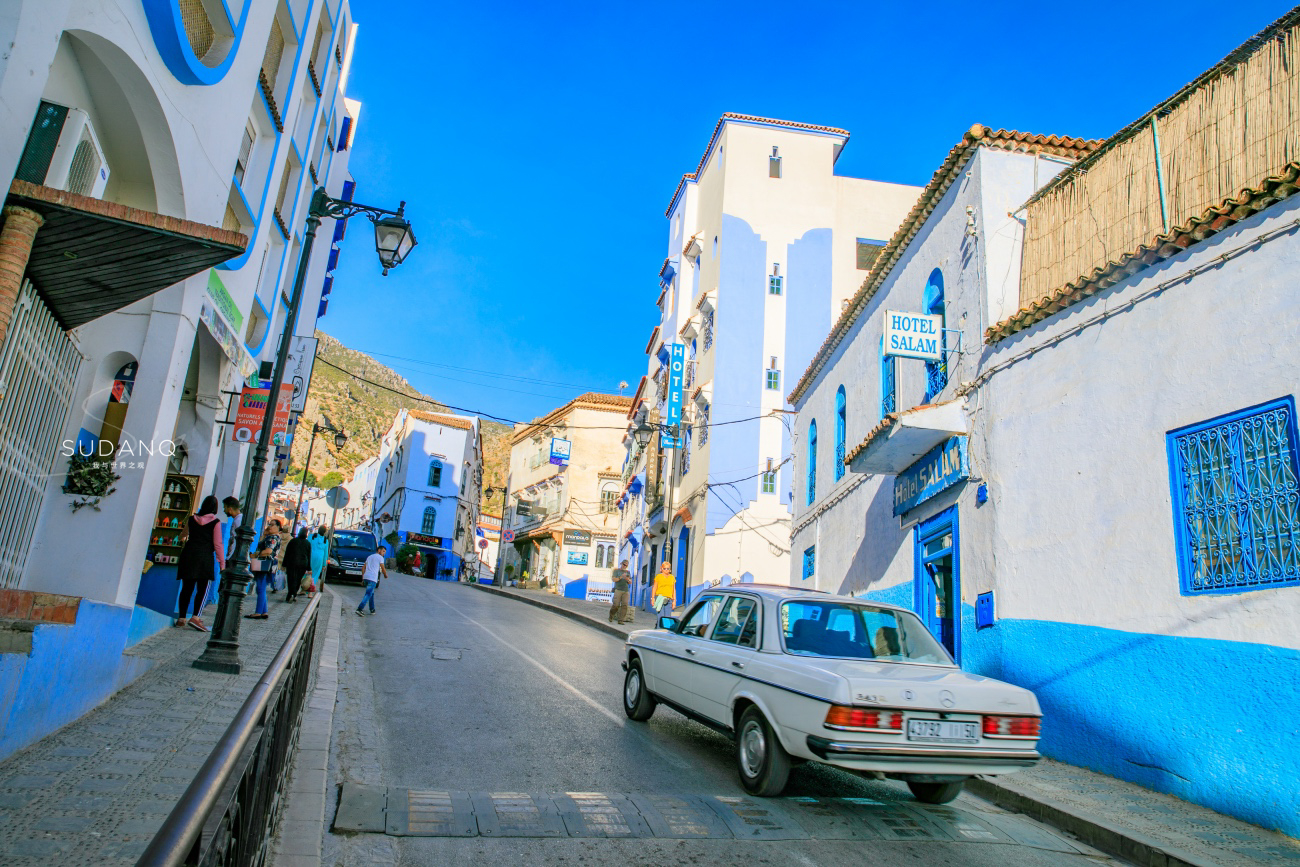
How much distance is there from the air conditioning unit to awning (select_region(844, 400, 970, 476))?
8.63m

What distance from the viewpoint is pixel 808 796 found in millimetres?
6164

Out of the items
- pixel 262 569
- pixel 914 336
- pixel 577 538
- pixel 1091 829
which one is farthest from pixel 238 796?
pixel 577 538

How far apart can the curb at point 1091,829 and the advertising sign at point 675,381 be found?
24.5m

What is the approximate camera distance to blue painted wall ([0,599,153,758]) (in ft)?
15.4

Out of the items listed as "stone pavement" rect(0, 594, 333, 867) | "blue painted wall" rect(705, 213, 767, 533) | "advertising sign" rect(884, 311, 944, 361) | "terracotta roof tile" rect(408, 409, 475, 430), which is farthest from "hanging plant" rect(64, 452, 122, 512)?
"terracotta roof tile" rect(408, 409, 475, 430)

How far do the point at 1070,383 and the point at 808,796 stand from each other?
5.14 meters

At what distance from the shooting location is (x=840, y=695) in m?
5.32

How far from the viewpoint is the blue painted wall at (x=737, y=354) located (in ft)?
92.8

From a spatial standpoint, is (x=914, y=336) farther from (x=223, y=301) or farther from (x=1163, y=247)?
(x=223, y=301)

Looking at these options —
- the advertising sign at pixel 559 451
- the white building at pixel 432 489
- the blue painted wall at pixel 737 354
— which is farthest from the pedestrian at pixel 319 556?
the white building at pixel 432 489

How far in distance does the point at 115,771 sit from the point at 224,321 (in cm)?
848

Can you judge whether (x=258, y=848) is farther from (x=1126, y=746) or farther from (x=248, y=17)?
(x=248, y=17)

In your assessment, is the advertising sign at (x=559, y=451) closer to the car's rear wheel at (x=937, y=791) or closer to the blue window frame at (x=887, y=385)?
the blue window frame at (x=887, y=385)

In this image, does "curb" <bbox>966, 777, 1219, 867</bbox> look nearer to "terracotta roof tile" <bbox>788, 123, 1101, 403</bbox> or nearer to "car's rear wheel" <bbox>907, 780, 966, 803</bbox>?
"car's rear wheel" <bbox>907, 780, 966, 803</bbox>
